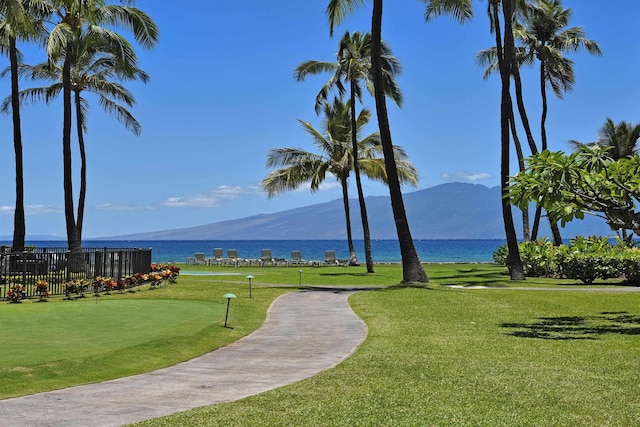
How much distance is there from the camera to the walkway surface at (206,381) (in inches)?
258

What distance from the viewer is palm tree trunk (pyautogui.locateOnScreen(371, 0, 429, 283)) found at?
23359 millimetres

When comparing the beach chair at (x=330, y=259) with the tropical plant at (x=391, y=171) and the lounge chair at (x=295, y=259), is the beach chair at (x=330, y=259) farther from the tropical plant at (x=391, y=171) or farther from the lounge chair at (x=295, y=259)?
the tropical plant at (x=391, y=171)

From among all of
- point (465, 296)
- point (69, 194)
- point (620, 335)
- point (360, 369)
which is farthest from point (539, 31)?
point (360, 369)

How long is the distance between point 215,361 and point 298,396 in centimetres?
270

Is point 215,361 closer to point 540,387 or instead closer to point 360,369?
point 360,369

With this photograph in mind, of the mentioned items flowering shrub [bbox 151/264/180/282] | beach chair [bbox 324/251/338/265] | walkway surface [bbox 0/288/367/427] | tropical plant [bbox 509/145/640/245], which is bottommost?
walkway surface [bbox 0/288/367/427]

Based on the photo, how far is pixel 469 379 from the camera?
8.16 meters

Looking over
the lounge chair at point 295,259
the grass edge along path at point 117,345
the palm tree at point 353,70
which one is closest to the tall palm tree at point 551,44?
the palm tree at point 353,70

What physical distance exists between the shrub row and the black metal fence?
16.7 m

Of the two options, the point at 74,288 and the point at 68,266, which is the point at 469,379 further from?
the point at 68,266

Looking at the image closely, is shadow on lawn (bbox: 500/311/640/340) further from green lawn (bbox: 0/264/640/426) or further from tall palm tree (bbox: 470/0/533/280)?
tall palm tree (bbox: 470/0/533/280)

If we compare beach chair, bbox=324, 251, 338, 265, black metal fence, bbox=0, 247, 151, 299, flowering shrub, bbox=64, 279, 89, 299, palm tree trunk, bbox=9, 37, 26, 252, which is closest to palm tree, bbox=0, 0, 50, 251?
palm tree trunk, bbox=9, 37, 26, 252

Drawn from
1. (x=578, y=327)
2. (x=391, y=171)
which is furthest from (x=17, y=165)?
(x=578, y=327)

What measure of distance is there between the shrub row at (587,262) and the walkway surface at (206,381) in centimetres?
1556
